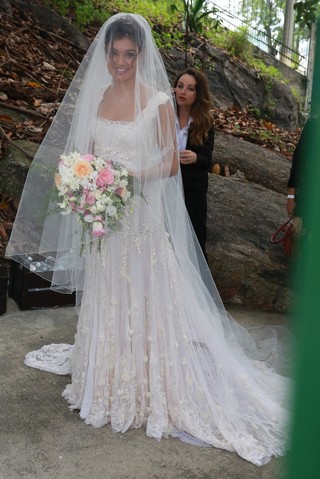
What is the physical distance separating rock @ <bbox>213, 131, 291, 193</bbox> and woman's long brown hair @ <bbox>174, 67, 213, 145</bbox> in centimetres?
260

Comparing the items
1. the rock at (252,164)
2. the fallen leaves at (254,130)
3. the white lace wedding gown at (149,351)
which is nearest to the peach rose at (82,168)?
the white lace wedding gown at (149,351)

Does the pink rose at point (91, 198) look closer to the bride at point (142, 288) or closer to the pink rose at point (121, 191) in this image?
the pink rose at point (121, 191)

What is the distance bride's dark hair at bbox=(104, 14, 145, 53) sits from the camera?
11.6 ft

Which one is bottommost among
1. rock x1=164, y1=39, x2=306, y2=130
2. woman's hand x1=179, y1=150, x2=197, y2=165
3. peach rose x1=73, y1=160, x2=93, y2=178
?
peach rose x1=73, y1=160, x2=93, y2=178

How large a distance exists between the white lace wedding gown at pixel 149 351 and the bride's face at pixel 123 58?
0.80ft

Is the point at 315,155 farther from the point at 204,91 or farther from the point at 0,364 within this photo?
the point at 204,91

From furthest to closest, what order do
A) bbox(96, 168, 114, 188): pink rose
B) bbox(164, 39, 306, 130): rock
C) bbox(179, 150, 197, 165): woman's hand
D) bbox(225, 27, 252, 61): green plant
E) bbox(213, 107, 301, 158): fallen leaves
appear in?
bbox(225, 27, 252, 61): green plant, bbox(164, 39, 306, 130): rock, bbox(213, 107, 301, 158): fallen leaves, bbox(179, 150, 197, 165): woman's hand, bbox(96, 168, 114, 188): pink rose

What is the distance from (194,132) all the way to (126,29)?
142 cm

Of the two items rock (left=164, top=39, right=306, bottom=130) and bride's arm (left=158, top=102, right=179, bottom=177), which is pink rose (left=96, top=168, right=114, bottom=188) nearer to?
bride's arm (left=158, top=102, right=179, bottom=177)

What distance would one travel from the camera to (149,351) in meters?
3.65

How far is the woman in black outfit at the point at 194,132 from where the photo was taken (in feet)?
15.9

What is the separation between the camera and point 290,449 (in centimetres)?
78

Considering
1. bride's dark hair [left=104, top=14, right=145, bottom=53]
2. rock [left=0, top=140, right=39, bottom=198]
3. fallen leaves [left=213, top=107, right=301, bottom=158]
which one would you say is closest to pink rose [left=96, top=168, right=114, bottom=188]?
bride's dark hair [left=104, top=14, right=145, bottom=53]

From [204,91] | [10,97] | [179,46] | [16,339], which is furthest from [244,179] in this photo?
[179,46]
